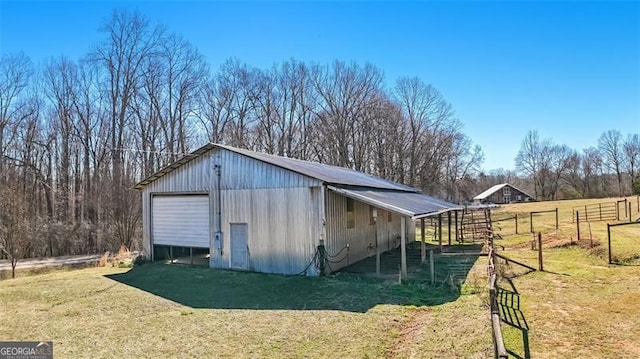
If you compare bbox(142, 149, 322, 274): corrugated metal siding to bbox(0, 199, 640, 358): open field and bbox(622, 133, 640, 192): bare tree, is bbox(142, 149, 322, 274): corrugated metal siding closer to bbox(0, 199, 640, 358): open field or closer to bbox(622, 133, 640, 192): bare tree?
bbox(0, 199, 640, 358): open field

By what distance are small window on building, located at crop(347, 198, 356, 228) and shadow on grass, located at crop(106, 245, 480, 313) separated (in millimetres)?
2442

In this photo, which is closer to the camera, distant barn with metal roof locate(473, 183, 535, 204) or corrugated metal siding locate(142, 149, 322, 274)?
corrugated metal siding locate(142, 149, 322, 274)

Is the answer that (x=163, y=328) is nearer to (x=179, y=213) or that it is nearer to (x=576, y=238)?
(x=179, y=213)

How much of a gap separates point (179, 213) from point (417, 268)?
898cm

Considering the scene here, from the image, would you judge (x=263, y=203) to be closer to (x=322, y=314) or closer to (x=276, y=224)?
(x=276, y=224)

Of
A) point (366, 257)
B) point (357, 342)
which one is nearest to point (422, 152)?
point (366, 257)

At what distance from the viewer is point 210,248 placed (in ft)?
47.1

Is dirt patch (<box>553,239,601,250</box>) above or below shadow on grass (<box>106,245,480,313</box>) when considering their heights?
above

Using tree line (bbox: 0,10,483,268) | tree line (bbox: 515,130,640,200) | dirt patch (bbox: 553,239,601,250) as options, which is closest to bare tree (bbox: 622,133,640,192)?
tree line (bbox: 515,130,640,200)

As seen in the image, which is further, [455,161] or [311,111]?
[455,161]

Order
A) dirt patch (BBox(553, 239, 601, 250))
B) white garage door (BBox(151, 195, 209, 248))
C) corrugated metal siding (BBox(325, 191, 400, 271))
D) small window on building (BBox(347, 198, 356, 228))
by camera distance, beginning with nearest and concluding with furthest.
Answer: corrugated metal siding (BBox(325, 191, 400, 271)) < small window on building (BBox(347, 198, 356, 228)) < dirt patch (BBox(553, 239, 601, 250)) < white garage door (BBox(151, 195, 209, 248))

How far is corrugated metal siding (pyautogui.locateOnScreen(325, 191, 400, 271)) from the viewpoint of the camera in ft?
41.3

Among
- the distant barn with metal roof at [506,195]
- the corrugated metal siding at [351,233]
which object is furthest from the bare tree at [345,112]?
the distant barn with metal roof at [506,195]

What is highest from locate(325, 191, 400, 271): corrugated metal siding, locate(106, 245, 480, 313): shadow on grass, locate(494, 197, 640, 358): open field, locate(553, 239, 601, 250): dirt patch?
locate(325, 191, 400, 271): corrugated metal siding
